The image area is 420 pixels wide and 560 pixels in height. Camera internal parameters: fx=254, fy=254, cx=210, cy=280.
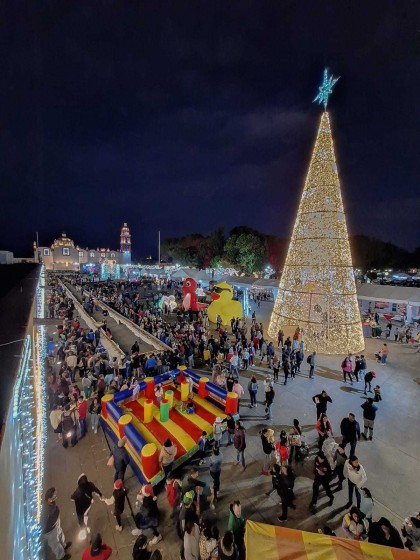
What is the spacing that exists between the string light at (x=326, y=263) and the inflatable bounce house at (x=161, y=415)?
6.82 m

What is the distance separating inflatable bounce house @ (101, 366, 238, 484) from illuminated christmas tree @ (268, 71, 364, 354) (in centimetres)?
681

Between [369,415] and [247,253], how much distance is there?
33.1 m

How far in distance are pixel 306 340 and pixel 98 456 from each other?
10149 mm

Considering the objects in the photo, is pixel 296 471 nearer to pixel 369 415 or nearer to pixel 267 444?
pixel 267 444

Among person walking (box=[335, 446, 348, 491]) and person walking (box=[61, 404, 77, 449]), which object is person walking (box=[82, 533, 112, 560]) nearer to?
person walking (box=[61, 404, 77, 449])

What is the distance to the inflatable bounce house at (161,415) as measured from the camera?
5.85 meters

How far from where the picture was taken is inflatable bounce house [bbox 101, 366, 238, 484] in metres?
5.85

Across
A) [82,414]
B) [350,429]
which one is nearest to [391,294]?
[350,429]

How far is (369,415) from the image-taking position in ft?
21.3

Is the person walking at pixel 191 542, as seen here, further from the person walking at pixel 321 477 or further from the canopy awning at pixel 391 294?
the canopy awning at pixel 391 294

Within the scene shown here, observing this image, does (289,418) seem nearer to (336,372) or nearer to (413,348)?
(336,372)

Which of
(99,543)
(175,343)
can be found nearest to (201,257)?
(175,343)

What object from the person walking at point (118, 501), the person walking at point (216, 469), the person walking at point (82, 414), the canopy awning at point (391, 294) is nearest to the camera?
the person walking at point (118, 501)

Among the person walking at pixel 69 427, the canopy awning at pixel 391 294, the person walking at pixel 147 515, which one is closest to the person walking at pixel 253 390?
the person walking at pixel 147 515
